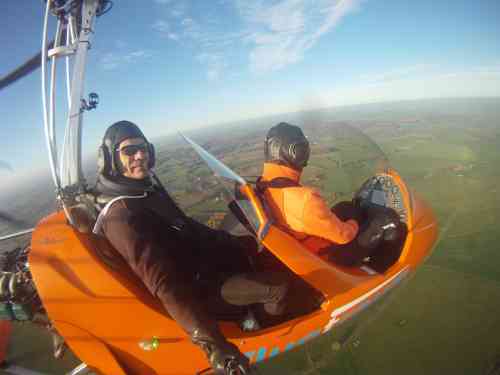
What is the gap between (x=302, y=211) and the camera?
1.46m

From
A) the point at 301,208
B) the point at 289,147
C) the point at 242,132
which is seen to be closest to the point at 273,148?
the point at 289,147

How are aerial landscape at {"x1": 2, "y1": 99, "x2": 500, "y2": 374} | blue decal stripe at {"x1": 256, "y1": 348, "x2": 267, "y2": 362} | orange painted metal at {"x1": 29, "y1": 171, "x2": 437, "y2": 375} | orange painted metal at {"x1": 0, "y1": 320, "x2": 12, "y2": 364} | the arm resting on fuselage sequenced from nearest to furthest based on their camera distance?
orange painted metal at {"x1": 29, "y1": 171, "x2": 437, "y2": 375}
the arm resting on fuselage
blue decal stripe at {"x1": 256, "y1": 348, "x2": 267, "y2": 362}
orange painted metal at {"x1": 0, "y1": 320, "x2": 12, "y2": 364}
aerial landscape at {"x1": 2, "y1": 99, "x2": 500, "y2": 374}

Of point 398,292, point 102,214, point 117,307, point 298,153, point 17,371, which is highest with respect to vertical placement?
point 298,153

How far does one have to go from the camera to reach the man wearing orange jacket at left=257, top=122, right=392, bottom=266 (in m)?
1.47

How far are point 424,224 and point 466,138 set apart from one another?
3477 centimetres

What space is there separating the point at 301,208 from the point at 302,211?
0.07 ft

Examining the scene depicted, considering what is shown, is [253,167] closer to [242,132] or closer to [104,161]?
[104,161]

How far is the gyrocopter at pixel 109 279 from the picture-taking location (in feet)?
A: 4.33

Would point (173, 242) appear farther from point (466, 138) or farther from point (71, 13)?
point (466, 138)

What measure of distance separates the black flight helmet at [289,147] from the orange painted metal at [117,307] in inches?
18.0

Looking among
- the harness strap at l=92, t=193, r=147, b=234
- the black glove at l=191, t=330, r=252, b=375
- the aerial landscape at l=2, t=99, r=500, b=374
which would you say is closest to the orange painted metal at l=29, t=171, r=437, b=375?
the harness strap at l=92, t=193, r=147, b=234

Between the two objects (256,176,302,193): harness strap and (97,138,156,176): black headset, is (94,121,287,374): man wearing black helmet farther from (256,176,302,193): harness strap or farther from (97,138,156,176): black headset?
(256,176,302,193): harness strap

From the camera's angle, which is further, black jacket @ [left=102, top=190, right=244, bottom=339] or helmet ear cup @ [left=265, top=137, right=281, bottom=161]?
helmet ear cup @ [left=265, top=137, right=281, bottom=161]

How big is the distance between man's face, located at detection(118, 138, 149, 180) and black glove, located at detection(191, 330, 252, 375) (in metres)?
1.08
